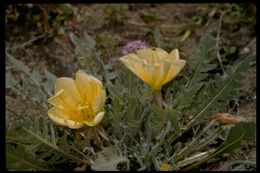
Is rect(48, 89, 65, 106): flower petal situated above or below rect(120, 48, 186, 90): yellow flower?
below

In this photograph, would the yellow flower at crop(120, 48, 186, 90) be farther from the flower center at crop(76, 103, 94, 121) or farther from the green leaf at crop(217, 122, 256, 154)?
the green leaf at crop(217, 122, 256, 154)

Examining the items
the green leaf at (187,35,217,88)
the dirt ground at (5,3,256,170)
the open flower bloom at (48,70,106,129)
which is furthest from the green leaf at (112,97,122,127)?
the dirt ground at (5,3,256,170)

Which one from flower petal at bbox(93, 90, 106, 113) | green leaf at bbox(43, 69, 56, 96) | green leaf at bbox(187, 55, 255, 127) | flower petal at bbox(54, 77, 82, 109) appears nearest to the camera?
flower petal at bbox(93, 90, 106, 113)

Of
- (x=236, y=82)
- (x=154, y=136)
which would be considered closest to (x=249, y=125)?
(x=236, y=82)

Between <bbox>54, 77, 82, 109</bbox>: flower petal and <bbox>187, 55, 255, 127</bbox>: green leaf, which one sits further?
<bbox>187, 55, 255, 127</bbox>: green leaf

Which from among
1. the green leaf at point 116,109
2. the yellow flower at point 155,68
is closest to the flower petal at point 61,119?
the green leaf at point 116,109

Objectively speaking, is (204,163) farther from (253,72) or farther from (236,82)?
(253,72)

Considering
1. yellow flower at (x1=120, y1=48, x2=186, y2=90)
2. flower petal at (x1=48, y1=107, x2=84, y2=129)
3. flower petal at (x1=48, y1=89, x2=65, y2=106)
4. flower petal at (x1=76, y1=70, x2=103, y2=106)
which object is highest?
yellow flower at (x1=120, y1=48, x2=186, y2=90)
